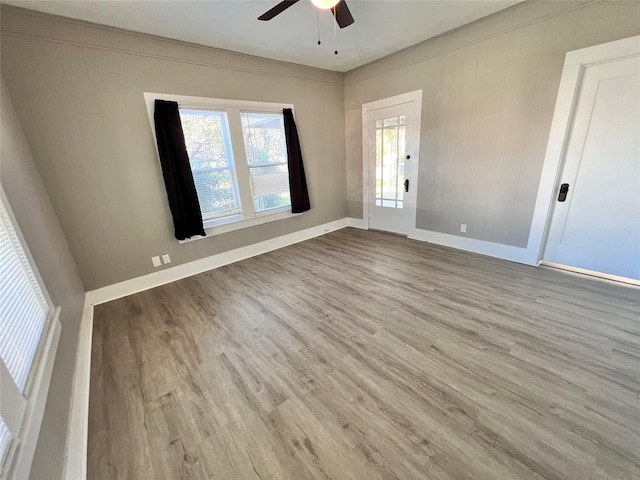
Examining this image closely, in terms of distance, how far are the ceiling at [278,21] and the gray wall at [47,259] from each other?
1.17 m

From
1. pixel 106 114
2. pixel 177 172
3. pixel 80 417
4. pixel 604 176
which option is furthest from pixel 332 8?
pixel 80 417

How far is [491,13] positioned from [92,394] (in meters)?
4.93

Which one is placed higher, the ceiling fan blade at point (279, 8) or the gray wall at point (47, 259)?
the ceiling fan blade at point (279, 8)

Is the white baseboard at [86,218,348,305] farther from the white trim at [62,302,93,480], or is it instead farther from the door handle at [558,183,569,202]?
the door handle at [558,183,569,202]

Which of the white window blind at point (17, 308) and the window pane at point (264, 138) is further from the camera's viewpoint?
the window pane at point (264, 138)

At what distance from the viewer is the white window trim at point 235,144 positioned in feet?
9.30

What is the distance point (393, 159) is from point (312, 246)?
1936 mm

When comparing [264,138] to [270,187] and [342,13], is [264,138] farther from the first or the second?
[342,13]

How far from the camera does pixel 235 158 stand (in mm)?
3404

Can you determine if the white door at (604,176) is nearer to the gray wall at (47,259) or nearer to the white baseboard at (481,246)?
the white baseboard at (481,246)

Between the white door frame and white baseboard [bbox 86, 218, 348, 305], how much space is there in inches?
121

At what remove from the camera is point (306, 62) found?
3752 millimetres

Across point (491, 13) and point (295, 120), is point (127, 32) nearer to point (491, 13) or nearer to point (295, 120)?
point (295, 120)

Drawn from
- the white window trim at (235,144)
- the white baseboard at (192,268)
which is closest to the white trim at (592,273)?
the white baseboard at (192,268)
